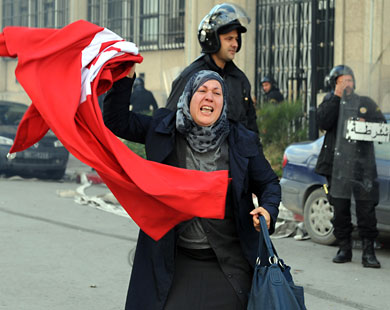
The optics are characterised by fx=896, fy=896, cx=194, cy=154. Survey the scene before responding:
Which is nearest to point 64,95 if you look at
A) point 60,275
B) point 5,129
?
point 60,275

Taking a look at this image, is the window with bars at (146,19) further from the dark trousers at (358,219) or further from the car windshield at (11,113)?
the dark trousers at (358,219)

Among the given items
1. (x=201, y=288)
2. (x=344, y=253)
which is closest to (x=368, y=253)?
(x=344, y=253)

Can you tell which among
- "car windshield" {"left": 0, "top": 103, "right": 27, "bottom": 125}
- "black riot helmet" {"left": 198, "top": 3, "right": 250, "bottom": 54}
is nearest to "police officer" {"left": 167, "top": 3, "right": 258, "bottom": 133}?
"black riot helmet" {"left": 198, "top": 3, "right": 250, "bottom": 54}

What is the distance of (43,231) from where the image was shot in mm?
10484

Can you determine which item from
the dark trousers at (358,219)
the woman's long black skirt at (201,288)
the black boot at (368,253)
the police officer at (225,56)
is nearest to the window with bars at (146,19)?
the dark trousers at (358,219)

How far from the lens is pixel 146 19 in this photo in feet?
84.6

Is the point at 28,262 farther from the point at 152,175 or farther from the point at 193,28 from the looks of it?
the point at 193,28

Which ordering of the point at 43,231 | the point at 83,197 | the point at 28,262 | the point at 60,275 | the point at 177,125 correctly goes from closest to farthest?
the point at 177,125 < the point at 60,275 < the point at 28,262 < the point at 43,231 < the point at 83,197

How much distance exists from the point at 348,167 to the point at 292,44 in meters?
11.2

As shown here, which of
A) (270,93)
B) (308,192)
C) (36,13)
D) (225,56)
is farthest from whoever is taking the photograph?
(36,13)

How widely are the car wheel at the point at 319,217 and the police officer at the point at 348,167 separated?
3.07 ft

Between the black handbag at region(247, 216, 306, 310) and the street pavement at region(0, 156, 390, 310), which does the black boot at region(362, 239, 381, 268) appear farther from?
the black handbag at region(247, 216, 306, 310)

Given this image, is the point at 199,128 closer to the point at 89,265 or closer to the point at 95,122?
the point at 95,122

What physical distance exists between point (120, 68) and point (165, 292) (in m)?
1.15
